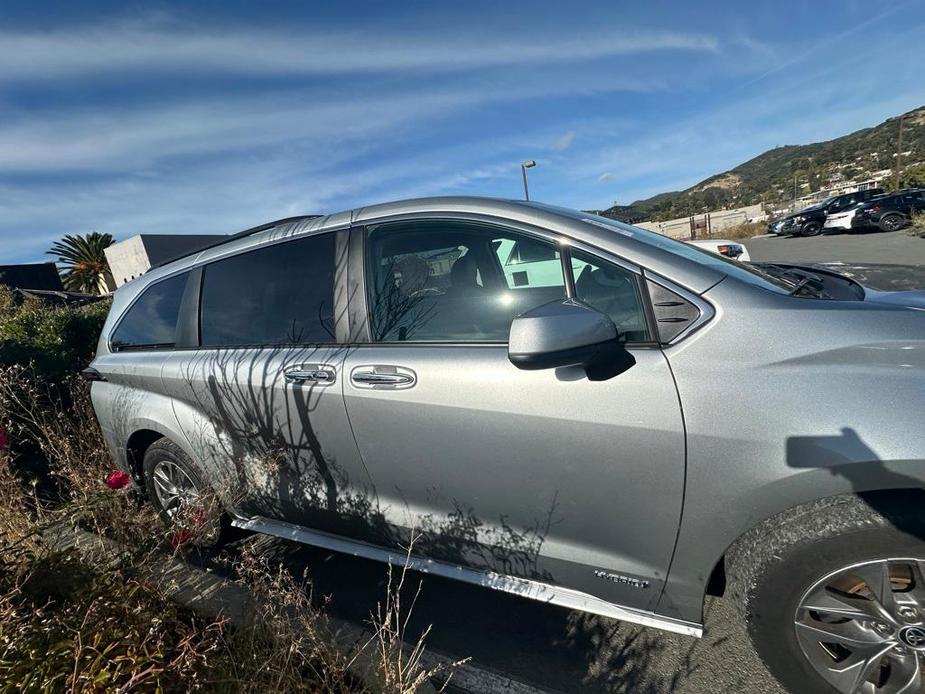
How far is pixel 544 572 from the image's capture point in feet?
5.93

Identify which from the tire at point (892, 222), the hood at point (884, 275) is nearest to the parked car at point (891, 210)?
the tire at point (892, 222)

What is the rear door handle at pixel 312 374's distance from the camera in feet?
6.71

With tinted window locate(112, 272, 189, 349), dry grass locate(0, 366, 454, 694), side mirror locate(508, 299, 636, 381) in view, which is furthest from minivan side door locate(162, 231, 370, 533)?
side mirror locate(508, 299, 636, 381)

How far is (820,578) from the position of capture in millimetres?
1426

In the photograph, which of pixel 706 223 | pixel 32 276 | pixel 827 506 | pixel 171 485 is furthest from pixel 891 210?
pixel 32 276

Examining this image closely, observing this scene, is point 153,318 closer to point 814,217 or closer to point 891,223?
point 891,223

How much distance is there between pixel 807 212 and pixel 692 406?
2920 cm

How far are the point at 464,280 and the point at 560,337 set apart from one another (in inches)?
30.8

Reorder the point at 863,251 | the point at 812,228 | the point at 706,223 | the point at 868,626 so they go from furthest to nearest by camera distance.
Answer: the point at 706,223
the point at 812,228
the point at 863,251
the point at 868,626

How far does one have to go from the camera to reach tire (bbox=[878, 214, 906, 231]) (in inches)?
733

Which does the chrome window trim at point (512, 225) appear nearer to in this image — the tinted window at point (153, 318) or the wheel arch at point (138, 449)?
the tinted window at point (153, 318)

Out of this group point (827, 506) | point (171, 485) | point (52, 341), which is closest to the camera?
point (827, 506)

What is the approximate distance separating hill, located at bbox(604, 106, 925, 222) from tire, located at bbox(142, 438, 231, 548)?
42637 millimetres

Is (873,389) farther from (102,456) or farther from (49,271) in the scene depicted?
(49,271)
